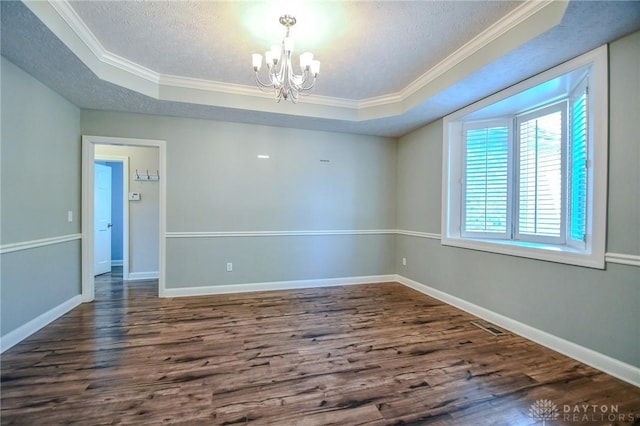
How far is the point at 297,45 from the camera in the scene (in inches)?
107

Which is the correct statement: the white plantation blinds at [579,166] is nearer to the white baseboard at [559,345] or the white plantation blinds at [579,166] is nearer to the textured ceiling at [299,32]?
the white baseboard at [559,345]

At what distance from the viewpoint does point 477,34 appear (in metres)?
2.51

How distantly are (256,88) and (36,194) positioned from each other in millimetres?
2608

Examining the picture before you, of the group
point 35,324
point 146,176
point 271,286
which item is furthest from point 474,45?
point 146,176

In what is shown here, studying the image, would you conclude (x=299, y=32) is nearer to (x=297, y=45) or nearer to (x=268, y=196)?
(x=297, y=45)

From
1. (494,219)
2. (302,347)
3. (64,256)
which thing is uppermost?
(494,219)

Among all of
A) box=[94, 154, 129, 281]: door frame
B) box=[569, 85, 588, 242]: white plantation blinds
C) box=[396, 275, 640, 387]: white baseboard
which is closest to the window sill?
box=[569, 85, 588, 242]: white plantation blinds

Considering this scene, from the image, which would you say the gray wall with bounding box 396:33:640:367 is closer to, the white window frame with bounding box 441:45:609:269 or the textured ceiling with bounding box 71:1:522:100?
the white window frame with bounding box 441:45:609:269

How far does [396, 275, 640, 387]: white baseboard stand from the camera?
2.08m

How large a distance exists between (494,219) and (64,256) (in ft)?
17.1

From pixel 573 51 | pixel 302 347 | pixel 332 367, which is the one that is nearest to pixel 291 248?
pixel 302 347

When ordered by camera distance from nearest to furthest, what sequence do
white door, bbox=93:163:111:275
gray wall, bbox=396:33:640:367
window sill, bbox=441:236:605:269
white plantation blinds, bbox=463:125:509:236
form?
gray wall, bbox=396:33:640:367 → window sill, bbox=441:236:605:269 → white plantation blinds, bbox=463:125:509:236 → white door, bbox=93:163:111:275

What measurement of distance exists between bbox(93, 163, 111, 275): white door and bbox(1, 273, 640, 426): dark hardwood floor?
254cm

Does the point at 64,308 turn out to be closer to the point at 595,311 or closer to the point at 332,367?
the point at 332,367
